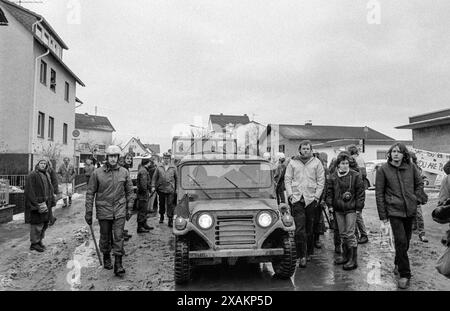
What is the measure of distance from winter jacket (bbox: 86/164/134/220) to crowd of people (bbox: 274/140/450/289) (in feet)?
8.55

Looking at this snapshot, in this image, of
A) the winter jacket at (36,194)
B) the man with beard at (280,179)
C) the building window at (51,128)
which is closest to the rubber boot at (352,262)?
the man with beard at (280,179)

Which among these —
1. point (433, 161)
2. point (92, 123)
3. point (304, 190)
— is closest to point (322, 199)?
point (304, 190)

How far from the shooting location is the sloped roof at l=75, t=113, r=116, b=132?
66.2m

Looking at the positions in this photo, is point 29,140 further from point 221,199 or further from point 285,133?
point 285,133

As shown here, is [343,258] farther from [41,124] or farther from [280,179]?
[41,124]

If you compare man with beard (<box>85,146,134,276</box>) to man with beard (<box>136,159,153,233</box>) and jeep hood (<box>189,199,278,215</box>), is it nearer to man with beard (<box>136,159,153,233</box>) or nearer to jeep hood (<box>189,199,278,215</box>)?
jeep hood (<box>189,199,278,215</box>)

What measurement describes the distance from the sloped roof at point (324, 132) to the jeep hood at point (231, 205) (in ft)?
131

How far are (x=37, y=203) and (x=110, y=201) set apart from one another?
2357 millimetres

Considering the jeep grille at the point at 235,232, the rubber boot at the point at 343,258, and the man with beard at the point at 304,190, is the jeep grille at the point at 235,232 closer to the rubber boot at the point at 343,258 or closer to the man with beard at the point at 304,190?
the man with beard at the point at 304,190

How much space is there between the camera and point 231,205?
5.16 meters

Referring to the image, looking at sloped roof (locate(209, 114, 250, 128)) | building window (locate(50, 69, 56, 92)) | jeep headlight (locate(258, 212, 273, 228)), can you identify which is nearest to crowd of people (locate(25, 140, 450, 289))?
jeep headlight (locate(258, 212, 273, 228))

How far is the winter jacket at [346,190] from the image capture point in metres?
5.72
